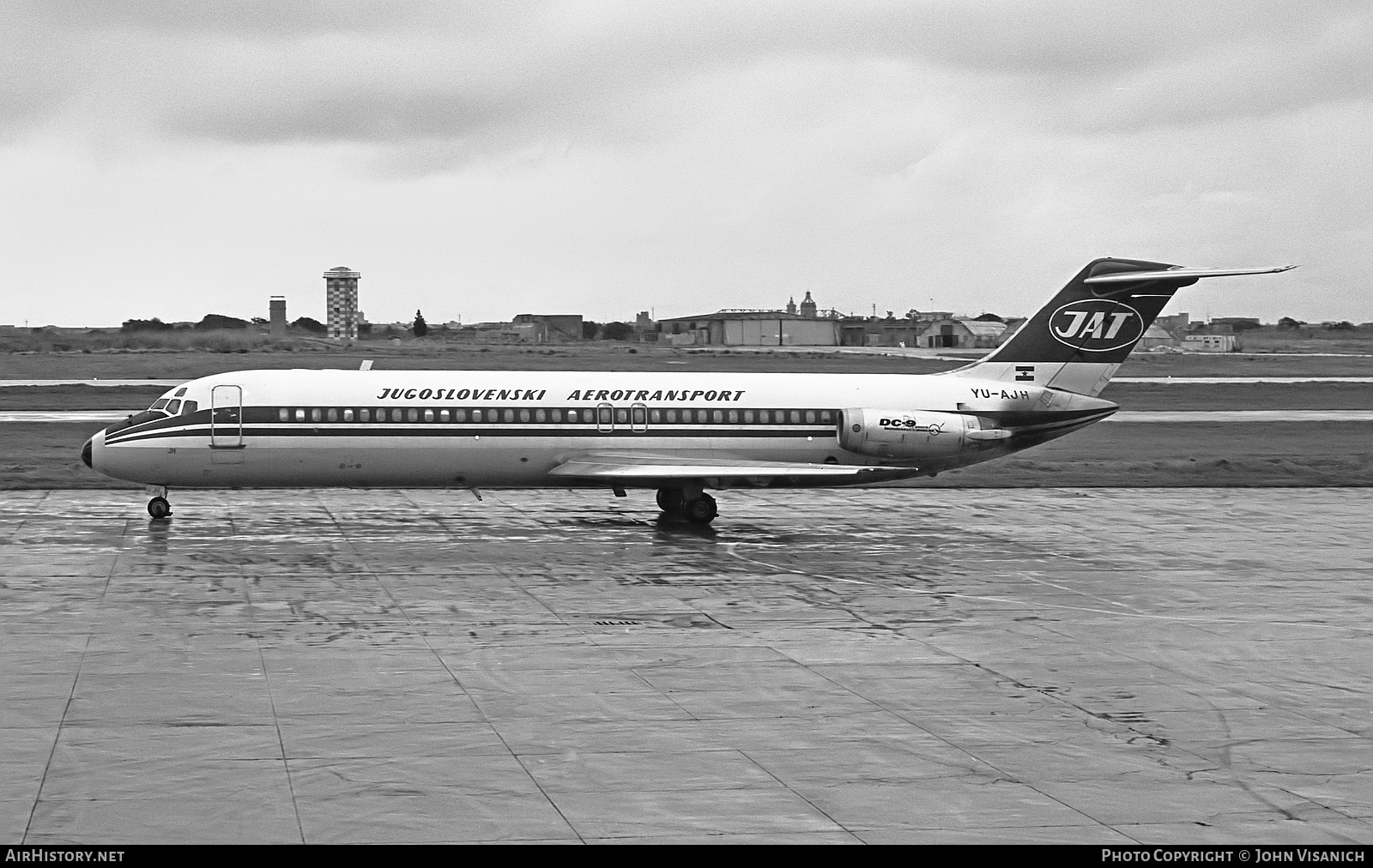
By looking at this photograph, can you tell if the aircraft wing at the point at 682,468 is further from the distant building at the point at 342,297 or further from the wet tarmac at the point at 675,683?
the distant building at the point at 342,297

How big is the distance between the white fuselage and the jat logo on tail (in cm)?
274

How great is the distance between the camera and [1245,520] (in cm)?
3266

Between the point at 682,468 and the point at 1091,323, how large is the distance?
9626mm

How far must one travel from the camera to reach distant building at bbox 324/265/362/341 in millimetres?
170450

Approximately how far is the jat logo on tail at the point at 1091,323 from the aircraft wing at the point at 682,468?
5.25 meters

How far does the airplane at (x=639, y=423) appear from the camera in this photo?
1174 inches

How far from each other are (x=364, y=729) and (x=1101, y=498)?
25.9 meters

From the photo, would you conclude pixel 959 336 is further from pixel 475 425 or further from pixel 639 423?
pixel 475 425

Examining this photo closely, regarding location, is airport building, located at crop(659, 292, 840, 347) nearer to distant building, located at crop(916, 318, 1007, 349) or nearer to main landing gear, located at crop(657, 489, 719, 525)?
distant building, located at crop(916, 318, 1007, 349)

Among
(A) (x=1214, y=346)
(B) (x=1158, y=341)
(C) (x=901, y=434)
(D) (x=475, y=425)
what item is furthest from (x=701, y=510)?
(B) (x=1158, y=341)

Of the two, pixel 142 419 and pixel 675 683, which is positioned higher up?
pixel 142 419

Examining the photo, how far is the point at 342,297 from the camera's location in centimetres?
17262

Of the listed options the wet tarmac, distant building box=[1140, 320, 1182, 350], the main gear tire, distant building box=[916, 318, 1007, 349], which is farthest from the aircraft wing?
distant building box=[916, 318, 1007, 349]
